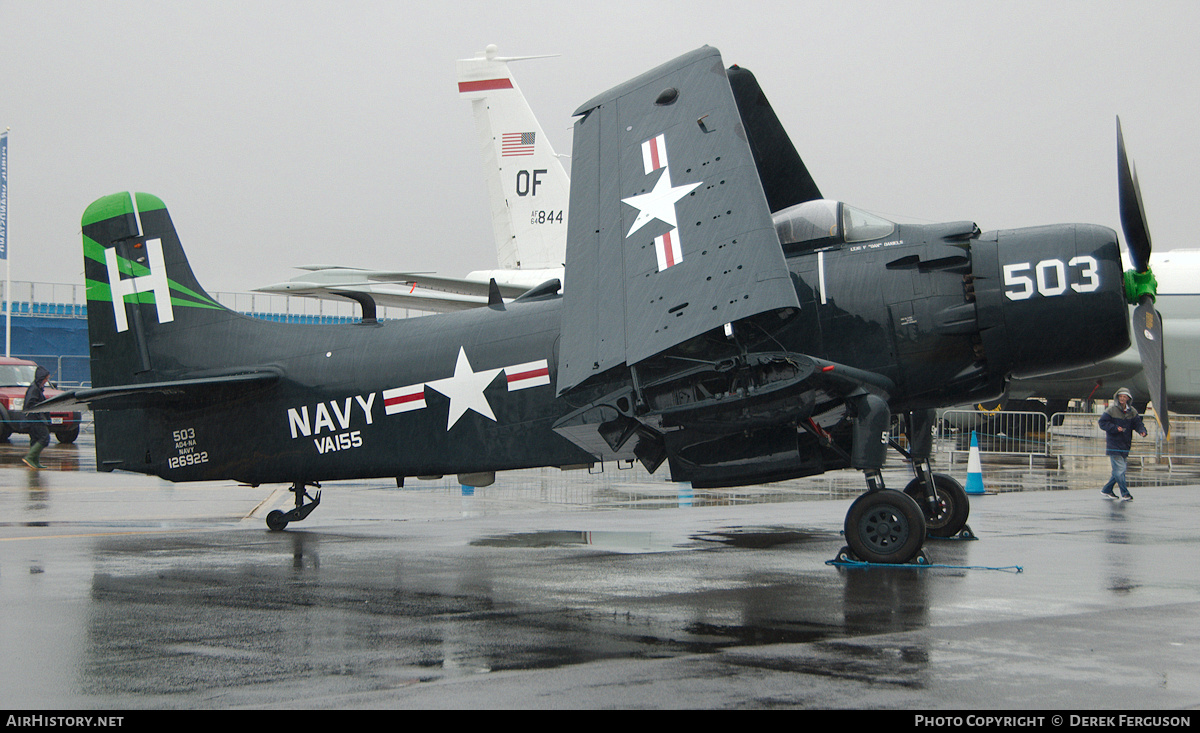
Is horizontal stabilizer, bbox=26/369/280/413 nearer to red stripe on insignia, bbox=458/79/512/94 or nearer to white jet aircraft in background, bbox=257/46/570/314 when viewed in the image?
white jet aircraft in background, bbox=257/46/570/314

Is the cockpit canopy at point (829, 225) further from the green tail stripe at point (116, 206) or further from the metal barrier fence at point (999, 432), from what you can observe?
the metal barrier fence at point (999, 432)

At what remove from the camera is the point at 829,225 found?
9.09m

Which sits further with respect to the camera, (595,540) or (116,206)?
(116,206)

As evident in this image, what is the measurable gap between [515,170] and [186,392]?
17485 millimetres

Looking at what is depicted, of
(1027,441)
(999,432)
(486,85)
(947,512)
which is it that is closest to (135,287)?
(947,512)

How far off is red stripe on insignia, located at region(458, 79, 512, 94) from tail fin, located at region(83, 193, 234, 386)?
16.8m

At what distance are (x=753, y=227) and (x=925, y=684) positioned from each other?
3974mm

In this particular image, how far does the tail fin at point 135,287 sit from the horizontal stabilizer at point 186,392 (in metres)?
0.72

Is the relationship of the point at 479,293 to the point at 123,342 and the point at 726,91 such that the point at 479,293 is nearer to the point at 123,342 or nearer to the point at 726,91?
the point at 123,342

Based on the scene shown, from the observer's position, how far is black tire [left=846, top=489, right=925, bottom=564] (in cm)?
847

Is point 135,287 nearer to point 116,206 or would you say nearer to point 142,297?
point 142,297

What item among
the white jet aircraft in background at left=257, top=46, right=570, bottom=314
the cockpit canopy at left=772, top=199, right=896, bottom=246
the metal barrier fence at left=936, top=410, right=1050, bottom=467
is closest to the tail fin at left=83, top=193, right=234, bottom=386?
the cockpit canopy at left=772, top=199, right=896, bottom=246

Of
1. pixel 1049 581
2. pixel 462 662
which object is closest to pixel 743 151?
pixel 1049 581

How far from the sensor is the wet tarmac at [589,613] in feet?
15.7
